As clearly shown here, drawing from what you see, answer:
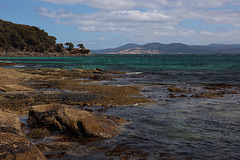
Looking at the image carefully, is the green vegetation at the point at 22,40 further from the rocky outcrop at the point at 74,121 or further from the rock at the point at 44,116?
the rocky outcrop at the point at 74,121

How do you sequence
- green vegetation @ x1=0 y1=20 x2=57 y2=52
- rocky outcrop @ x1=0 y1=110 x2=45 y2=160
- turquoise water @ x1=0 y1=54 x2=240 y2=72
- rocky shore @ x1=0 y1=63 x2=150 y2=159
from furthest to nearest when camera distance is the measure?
green vegetation @ x1=0 y1=20 x2=57 y2=52
turquoise water @ x1=0 y1=54 x2=240 y2=72
rocky shore @ x1=0 y1=63 x2=150 y2=159
rocky outcrop @ x1=0 y1=110 x2=45 y2=160

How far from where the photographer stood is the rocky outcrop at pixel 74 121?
34.0 ft

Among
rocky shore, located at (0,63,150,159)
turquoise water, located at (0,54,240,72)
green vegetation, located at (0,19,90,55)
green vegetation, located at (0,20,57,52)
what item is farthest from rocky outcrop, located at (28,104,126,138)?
green vegetation, located at (0,20,57,52)

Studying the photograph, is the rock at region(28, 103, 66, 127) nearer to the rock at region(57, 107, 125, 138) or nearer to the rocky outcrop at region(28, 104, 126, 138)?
the rocky outcrop at region(28, 104, 126, 138)

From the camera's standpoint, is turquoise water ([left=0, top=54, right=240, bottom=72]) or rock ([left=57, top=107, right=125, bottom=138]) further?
turquoise water ([left=0, top=54, right=240, bottom=72])

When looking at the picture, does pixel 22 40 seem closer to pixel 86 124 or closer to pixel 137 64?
pixel 137 64

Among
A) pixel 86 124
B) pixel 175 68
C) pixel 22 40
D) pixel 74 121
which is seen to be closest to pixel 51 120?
pixel 74 121

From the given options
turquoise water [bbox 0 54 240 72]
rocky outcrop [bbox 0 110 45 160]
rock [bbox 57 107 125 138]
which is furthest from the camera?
turquoise water [bbox 0 54 240 72]

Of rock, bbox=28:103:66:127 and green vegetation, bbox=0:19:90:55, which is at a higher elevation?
green vegetation, bbox=0:19:90:55

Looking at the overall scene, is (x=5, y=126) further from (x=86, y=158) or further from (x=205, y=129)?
(x=205, y=129)

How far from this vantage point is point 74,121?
34.7 ft

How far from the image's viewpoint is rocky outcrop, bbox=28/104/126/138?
10359 millimetres

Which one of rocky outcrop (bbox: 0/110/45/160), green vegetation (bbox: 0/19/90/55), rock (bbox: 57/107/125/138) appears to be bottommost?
rock (bbox: 57/107/125/138)

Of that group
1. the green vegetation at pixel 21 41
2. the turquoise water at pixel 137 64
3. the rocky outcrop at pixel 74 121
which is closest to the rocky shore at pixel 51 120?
the rocky outcrop at pixel 74 121
